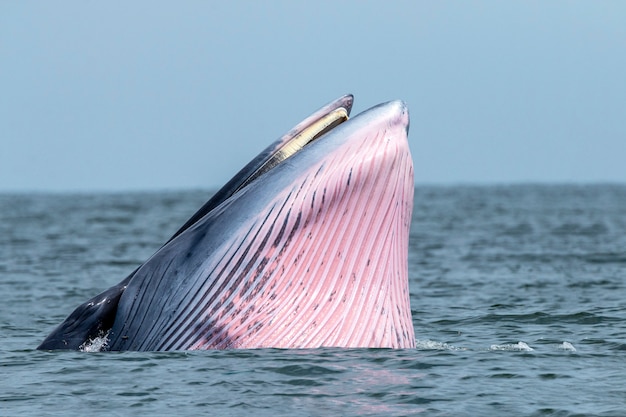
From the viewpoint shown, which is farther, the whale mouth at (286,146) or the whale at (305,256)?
the whale mouth at (286,146)

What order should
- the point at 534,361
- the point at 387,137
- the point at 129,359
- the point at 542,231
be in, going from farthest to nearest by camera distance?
the point at 542,231
the point at 534,361
the point at 129,359
the point at 387,137

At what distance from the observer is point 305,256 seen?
9.23 metres

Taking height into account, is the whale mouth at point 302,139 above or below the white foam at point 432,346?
above

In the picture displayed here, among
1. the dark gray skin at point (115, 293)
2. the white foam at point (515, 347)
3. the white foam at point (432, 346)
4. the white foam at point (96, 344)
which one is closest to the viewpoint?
the dark gray skin at point (115, 293)

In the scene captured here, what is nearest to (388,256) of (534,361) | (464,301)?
(534,361)

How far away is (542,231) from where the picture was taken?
4144cm

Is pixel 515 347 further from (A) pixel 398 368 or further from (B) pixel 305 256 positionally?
(B) pixel 305 256

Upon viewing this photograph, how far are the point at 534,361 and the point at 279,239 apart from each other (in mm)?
3071

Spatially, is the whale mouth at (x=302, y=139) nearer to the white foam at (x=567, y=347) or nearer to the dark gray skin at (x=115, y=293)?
the dark gray skin at (x=115, y=293)

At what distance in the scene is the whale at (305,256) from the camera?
30.0ft

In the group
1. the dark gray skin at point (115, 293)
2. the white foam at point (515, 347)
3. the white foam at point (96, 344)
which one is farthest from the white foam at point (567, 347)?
the white foam at point (96, 344)

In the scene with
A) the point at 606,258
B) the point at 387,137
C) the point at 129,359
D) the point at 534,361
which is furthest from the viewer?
the point at 606,258

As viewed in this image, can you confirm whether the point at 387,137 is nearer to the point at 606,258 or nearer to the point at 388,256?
the point at 388,256

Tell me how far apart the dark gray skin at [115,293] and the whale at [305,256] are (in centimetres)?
27
